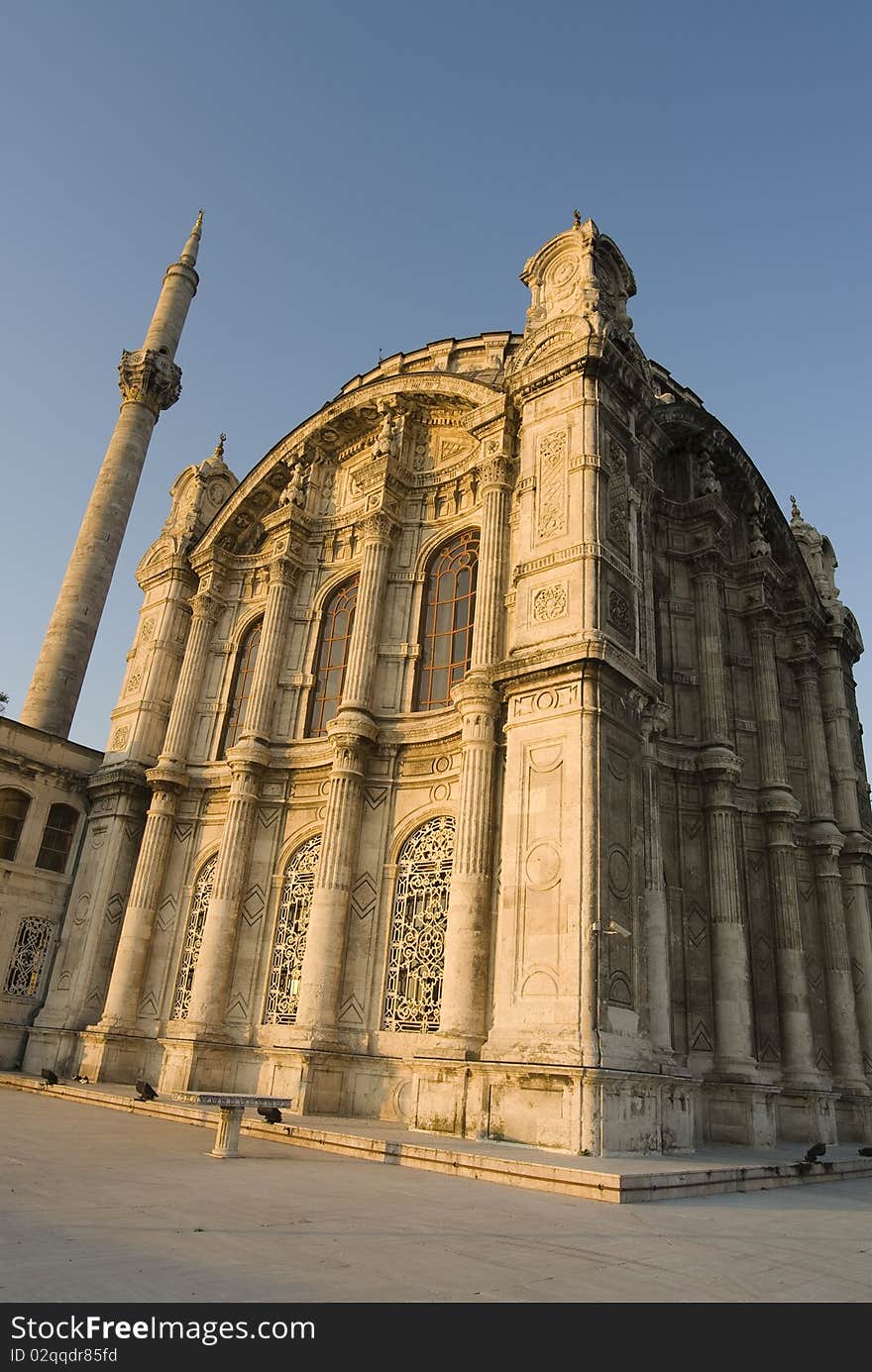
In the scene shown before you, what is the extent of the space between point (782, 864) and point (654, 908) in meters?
5.34

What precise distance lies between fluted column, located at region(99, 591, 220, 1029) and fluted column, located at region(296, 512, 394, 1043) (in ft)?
15.7

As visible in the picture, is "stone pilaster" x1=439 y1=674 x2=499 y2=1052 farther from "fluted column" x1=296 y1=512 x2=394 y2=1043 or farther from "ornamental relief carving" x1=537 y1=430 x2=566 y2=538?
"ornamental relief carving" x1=537 y1=430 x2=566 y2=538

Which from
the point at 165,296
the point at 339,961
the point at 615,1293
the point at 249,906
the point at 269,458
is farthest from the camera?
the point at 165,296

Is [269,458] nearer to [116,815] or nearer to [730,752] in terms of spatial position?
[116,815]

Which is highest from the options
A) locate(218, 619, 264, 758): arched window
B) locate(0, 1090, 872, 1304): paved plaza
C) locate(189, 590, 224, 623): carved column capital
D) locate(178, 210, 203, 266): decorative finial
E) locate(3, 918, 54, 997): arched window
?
locate(178, 210, 203, 266): decorative finial

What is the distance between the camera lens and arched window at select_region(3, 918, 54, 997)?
20.2 metres

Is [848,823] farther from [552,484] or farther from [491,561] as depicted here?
[552,484]

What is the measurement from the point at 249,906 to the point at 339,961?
10.7ft

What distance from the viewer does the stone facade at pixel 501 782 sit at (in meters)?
12.8

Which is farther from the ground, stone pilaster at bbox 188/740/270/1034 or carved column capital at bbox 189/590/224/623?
carved column capital at bbox 189/590/224/623

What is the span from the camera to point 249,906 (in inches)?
731

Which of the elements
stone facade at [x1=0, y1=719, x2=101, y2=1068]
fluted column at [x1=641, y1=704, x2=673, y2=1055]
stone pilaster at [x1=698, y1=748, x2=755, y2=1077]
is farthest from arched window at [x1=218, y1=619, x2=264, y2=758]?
stone pilaster at [x1=698, y1=748, x2=755, y2=1077]

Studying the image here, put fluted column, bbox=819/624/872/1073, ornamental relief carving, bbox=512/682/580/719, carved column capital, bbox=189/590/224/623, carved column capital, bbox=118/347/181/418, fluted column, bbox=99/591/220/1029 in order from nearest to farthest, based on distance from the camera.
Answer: ornamental relief carving, bbox=512/682/580/719 → fluted column, bbox=99/591/220/1029 → fluted column, bbox=819/624/872/1073 → carved column capital, bbox=189/590/224/623 → carved column capital, bbox=118/347/181/418

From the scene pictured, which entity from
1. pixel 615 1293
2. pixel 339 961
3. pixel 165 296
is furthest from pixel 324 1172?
pixel 165 296
